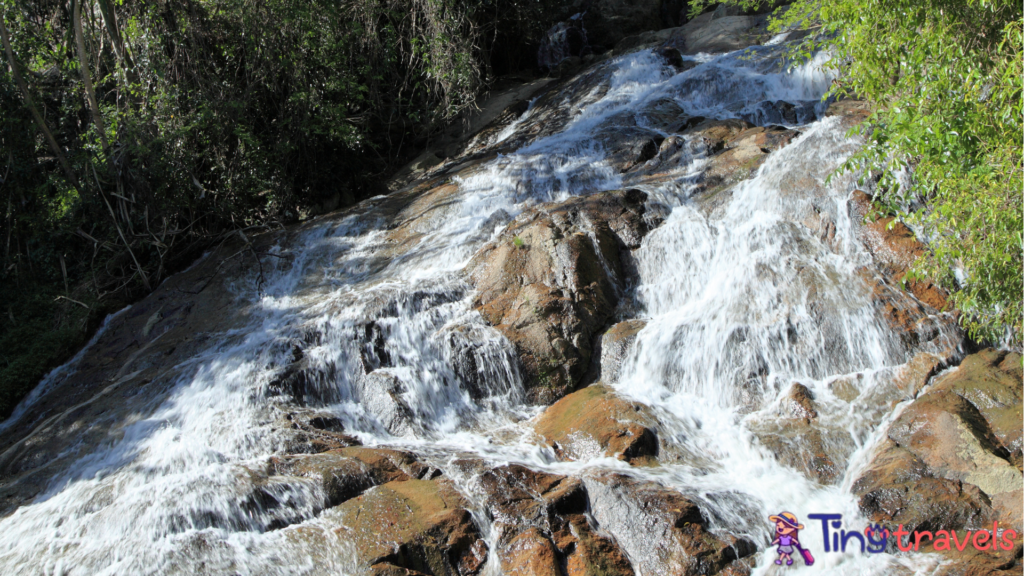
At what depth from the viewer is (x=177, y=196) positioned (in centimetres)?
1048

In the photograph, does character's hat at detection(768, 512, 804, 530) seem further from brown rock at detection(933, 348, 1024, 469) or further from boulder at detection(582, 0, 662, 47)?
boulder at detection(582, 0, 662, 47)

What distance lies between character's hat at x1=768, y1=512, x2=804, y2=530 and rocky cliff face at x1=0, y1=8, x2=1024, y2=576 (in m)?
0.08

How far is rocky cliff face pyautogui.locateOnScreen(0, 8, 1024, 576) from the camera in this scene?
497 cm

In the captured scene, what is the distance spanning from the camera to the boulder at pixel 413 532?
481 centimetres

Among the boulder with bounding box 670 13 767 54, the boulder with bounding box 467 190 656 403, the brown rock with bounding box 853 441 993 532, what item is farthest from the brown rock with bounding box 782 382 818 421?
the boulder with bounding box 670 13 767 54

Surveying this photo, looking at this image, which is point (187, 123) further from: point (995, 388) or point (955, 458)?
point (995, 388)

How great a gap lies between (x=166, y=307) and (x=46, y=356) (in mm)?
1496

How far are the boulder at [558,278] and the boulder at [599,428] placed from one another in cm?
52

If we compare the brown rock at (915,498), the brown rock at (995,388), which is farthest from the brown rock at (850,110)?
the brown rock at (915,498)

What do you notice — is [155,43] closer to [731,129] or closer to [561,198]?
[561,198]

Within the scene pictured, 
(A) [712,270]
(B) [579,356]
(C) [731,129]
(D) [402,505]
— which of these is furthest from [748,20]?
(D) [402,505]

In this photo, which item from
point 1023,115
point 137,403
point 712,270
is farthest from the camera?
point 712,270

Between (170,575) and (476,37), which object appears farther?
(476,37)

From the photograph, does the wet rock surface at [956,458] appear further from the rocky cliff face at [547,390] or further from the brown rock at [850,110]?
the brown rock at [850,110]
